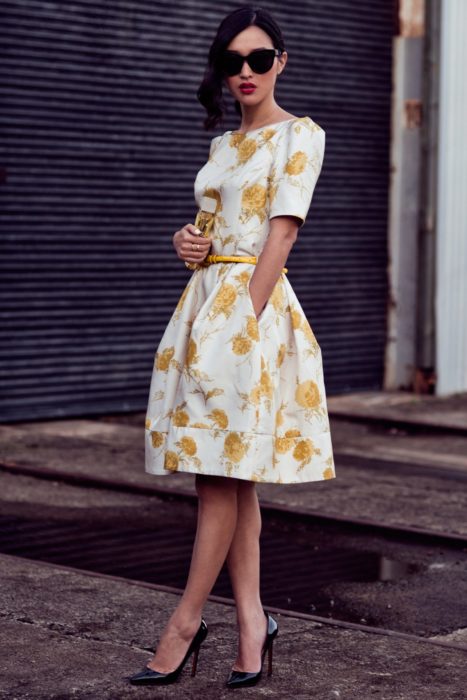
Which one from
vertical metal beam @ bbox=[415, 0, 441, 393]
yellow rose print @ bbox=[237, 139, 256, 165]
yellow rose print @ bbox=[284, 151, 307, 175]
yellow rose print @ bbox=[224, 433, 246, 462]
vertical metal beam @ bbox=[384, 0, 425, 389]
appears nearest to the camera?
yellow rose print @ bbox=[224, 433, 246, 462]

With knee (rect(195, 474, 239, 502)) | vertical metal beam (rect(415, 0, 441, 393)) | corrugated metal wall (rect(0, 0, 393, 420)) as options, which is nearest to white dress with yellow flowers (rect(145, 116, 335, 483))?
knee (rect(195, 474, 239, 502))

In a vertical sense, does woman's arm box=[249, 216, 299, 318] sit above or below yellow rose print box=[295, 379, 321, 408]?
above

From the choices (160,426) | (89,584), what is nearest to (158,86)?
(89,584)

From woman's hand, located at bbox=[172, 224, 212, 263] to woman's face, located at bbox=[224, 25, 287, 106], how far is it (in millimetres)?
436

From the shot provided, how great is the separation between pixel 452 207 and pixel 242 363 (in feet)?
28.9

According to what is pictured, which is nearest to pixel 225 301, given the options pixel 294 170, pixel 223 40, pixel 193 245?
pixel 193 245

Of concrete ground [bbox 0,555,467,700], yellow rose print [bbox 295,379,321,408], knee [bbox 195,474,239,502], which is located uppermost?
yellow rose print [bbox 295,379,321,408]

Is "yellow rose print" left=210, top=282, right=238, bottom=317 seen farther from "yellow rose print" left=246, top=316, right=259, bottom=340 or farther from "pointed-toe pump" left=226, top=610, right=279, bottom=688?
"pointed-toe pump" left=226, top=610, right=279, bottom=688

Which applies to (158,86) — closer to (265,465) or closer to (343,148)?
(343,148)

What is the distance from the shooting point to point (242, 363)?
172 inches

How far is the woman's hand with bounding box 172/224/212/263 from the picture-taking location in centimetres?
452

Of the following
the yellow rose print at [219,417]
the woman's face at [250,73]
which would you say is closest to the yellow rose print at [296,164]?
the woman's face at [250,73]

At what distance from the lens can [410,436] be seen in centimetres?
1073

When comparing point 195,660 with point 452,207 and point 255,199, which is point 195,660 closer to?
point 255,199
